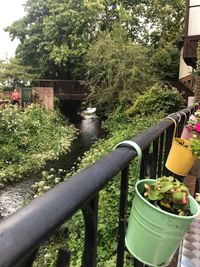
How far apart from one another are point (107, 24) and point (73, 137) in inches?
427

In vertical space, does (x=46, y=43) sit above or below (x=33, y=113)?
above

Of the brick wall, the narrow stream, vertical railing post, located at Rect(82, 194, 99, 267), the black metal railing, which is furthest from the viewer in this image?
the brick wall

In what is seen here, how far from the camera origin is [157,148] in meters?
1.87

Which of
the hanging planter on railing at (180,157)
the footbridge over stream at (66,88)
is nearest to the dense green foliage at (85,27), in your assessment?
the footbridge over stream at (66,88)

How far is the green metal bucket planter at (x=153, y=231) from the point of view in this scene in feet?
3.67

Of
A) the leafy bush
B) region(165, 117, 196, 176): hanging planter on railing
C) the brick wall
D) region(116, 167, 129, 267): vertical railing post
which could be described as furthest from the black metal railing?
the brick wall

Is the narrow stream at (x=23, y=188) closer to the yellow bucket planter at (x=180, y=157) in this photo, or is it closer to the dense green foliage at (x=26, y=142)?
the dense green foliage at (x=26, y=142)

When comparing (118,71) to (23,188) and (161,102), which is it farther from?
(23,188)

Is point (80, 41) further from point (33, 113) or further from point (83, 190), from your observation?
point (83, 190)

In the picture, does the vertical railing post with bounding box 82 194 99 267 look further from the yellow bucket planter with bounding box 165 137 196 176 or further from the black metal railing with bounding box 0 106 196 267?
the yellow bucket planter with bounding box 165 137 196 176

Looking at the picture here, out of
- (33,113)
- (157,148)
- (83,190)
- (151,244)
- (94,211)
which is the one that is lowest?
(33,113)

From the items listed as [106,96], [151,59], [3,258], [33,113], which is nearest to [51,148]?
[33,113]

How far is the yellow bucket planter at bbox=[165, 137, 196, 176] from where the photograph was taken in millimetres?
2250

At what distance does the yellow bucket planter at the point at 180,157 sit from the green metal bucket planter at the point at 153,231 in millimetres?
1011
